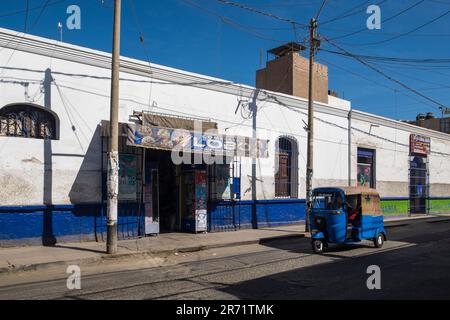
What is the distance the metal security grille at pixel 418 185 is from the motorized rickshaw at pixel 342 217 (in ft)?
58.2

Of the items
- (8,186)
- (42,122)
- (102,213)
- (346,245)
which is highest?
(42,122)

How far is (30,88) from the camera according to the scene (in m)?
12.5

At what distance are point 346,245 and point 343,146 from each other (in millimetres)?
10305

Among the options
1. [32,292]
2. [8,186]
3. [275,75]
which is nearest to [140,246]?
[8,186]

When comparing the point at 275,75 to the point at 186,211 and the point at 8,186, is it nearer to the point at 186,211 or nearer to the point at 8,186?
the point at 186,211

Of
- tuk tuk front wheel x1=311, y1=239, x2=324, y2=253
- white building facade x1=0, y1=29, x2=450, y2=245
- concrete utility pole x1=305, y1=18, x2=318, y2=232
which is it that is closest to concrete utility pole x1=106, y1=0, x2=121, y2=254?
A: white building facade x1=0, y1=29, x2=450, y2=245

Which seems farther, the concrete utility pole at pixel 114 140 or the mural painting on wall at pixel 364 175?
the mural painting on wall at pixel 364 175

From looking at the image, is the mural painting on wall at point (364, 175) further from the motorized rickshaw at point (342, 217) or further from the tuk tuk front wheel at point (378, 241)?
the motorized rickshaw at point (342, 217)

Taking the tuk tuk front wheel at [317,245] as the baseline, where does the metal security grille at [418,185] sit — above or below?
above

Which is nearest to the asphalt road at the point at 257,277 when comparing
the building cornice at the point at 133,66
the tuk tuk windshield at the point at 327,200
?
the tuk tuk windshield at the point at 327,200

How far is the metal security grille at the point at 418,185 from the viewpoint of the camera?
2970 centimetres

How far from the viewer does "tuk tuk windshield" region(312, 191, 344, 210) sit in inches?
493

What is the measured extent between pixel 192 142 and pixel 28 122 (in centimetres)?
484
